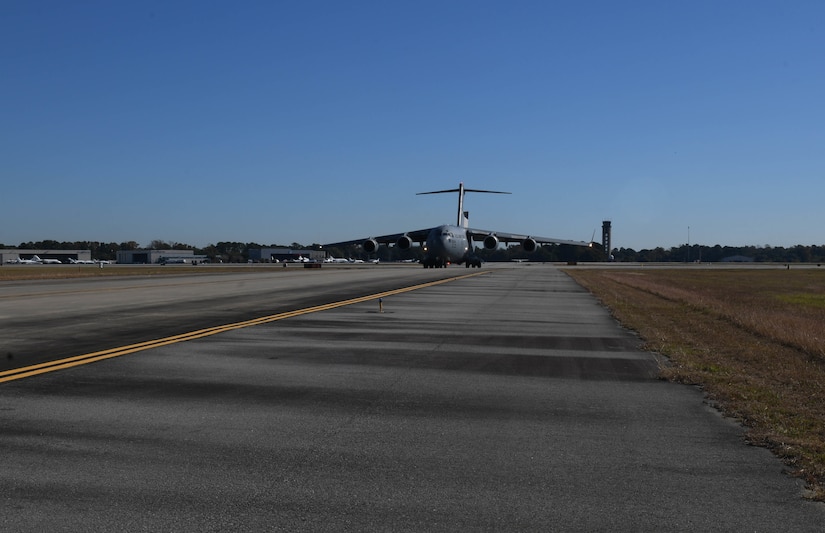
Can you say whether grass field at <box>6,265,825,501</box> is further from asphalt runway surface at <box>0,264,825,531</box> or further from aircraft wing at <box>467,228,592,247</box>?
aircraft wing at <box>467,228,592,247</box>

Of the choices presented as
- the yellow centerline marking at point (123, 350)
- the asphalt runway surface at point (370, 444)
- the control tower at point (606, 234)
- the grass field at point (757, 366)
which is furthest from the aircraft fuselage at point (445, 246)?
the control tower at point (606, 234)

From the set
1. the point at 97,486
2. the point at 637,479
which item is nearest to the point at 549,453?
the point at 637,479

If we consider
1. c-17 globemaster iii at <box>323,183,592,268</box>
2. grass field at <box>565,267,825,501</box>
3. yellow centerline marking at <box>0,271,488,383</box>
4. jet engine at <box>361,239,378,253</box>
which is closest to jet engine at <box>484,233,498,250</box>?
c-17 globemaster iii at <box>323,183,592,268</box>

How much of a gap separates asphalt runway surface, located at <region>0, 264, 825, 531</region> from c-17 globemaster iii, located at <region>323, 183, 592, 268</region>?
192 ft

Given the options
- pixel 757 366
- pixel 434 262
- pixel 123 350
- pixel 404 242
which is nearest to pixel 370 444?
pixel 123 350

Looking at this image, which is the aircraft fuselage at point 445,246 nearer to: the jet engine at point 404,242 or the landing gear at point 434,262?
the landing gear at point 434,262

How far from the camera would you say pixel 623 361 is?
13.1m

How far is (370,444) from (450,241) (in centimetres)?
6644

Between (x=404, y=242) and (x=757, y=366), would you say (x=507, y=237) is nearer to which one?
(x=404, y=242)

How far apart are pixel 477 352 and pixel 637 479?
7885 mm

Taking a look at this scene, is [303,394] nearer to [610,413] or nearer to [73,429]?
[73,429]

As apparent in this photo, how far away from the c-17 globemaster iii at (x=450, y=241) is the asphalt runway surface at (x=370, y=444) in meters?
58.6

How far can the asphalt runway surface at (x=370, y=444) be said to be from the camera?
509 centimetres

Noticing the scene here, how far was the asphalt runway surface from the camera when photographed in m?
5.09
